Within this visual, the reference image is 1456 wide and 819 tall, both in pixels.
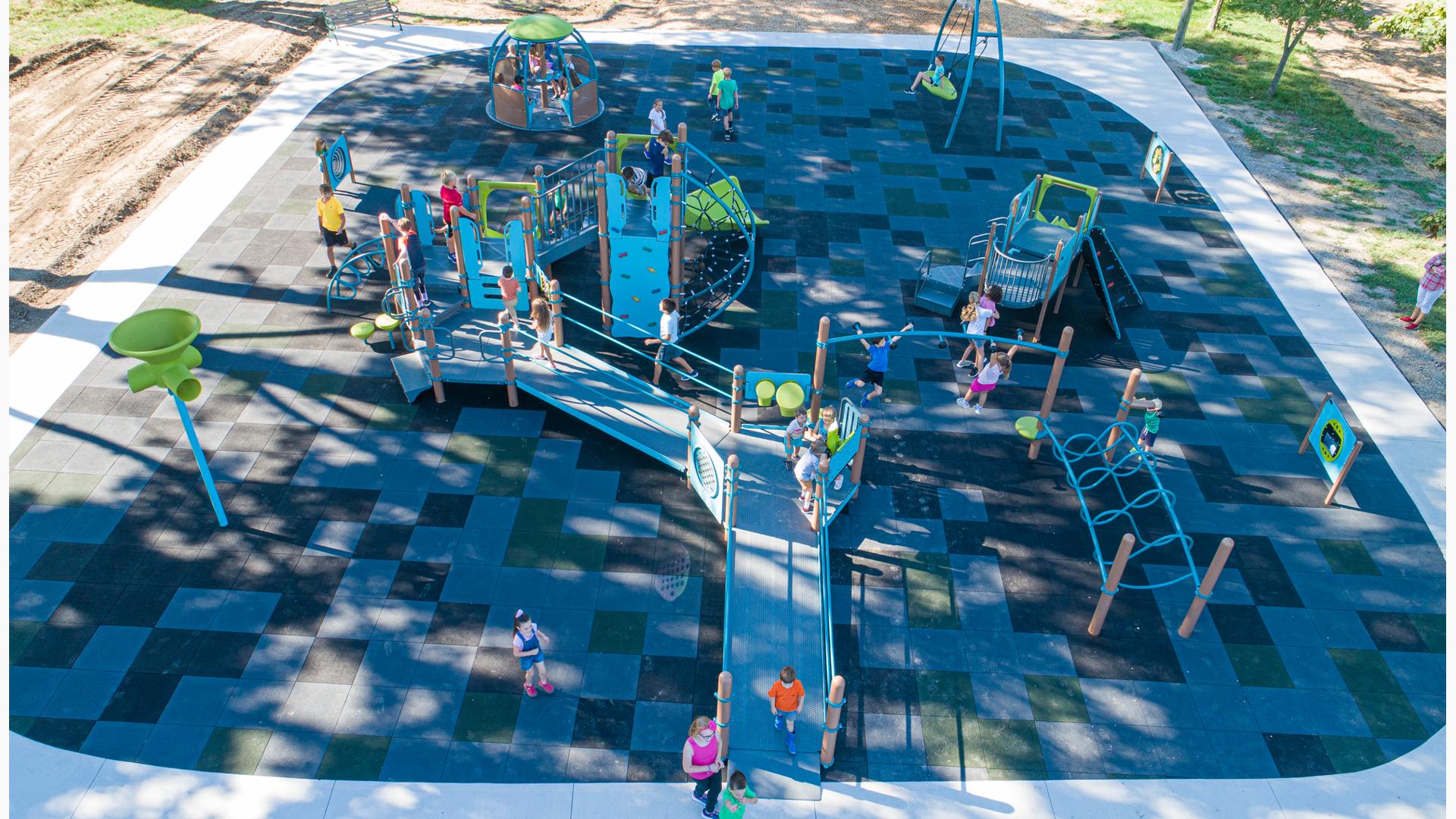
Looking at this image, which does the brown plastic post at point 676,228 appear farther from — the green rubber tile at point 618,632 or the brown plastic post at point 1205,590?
the brown plastic post at point 1205,590

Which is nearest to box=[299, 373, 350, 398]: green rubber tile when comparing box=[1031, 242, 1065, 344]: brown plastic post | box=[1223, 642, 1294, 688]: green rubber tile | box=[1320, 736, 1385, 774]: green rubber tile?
box=[1031, 242, 1065, 344]: brown plastic post

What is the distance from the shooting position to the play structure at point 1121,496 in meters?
12.6

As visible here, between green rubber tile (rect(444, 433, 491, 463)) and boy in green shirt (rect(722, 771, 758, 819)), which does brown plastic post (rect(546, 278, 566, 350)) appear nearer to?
green rubber tile (rect(444, 433, 491, 463))

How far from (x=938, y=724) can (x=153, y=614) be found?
32.7 feet

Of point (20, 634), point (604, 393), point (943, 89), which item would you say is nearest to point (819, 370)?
point (604, 393)

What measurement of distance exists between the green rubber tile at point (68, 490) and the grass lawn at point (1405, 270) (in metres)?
22.5

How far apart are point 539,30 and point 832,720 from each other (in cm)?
1866

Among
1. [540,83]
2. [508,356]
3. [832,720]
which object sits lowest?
[832,720]

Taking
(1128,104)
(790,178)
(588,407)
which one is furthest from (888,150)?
(588,407)

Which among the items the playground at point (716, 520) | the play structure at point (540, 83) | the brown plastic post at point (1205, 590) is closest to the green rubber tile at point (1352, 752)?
the playground at point (716, 520)

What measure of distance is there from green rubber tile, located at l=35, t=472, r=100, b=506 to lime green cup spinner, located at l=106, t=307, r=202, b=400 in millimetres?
2973

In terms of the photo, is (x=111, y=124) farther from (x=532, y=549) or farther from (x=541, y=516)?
(x=532, y=549)

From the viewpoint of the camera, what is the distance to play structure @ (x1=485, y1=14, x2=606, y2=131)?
75.3ft

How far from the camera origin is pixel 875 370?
15.7 m
